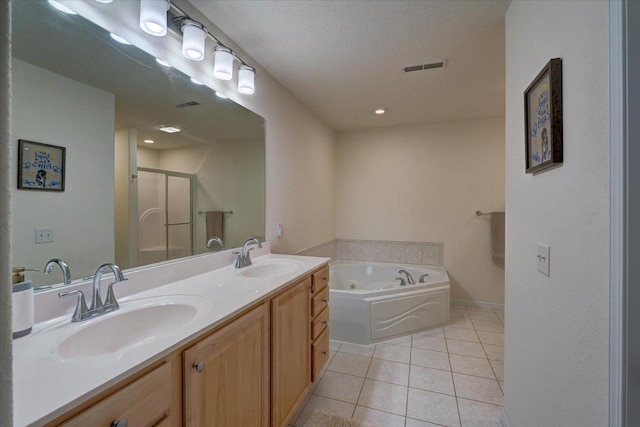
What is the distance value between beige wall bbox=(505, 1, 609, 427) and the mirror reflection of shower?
68.1 inches

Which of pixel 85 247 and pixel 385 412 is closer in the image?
pixel 85 247

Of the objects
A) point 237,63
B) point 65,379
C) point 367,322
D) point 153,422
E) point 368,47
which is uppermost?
point 368,47

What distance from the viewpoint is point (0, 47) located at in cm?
38

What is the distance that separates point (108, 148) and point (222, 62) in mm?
856

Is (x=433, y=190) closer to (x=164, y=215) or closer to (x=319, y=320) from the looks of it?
(x=319, y=320)

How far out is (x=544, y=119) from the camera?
107 cm

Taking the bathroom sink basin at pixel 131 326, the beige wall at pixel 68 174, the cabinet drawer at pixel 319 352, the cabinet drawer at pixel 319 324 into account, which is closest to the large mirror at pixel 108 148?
the beige wall at pixel 68 174

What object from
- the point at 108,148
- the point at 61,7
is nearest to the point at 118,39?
the point at 61,7

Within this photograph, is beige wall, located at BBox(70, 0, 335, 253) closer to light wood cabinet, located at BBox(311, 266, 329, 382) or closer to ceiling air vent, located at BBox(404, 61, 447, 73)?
light wood cabinet, located at BBox(311, 266, 329, 382)

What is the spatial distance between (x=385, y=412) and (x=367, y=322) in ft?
2.92

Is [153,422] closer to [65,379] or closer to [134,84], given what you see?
[65,379]

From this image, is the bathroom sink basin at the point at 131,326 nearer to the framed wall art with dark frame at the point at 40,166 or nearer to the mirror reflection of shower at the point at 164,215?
the mirror reflection of shower at the point at 164,215

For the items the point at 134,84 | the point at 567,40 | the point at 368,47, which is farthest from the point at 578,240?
the point at 134,84

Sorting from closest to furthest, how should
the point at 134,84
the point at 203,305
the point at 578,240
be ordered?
the point at 578,240 < the point at 203,305 < the point at 134,84
